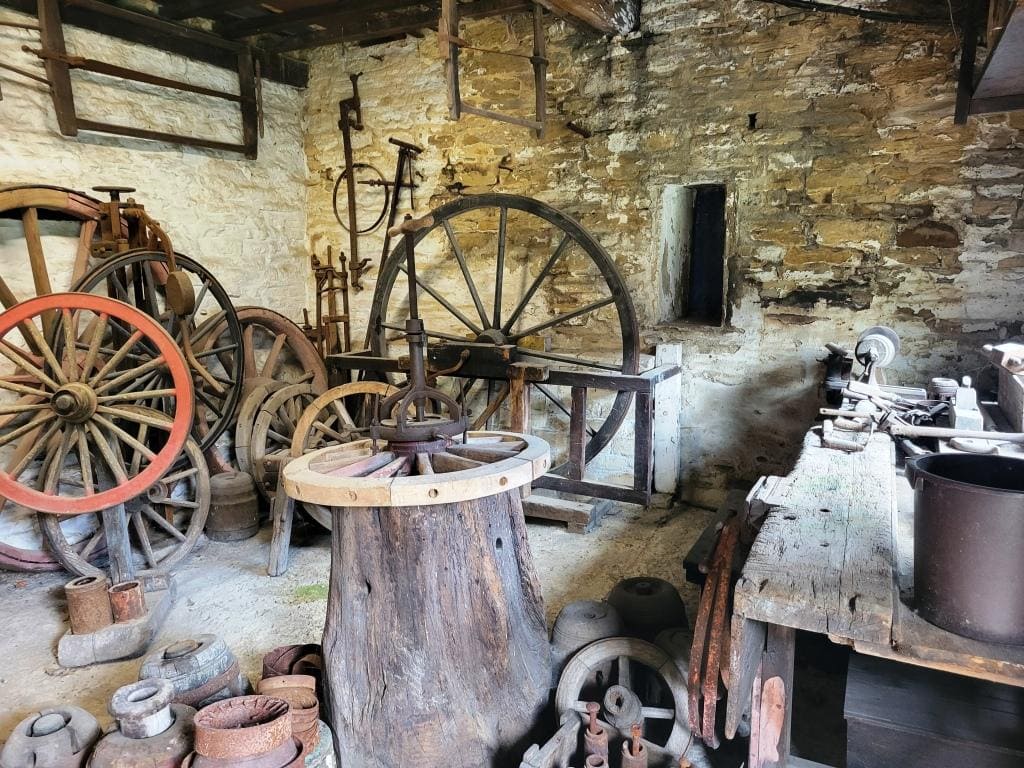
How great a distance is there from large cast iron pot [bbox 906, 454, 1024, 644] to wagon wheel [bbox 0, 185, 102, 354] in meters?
3.49

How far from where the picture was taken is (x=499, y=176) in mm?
4613

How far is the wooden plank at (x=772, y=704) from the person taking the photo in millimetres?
1511

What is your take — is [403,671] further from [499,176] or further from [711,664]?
[499,176]

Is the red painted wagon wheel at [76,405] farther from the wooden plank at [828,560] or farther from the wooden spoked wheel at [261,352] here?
the wooden plank at [828,560]

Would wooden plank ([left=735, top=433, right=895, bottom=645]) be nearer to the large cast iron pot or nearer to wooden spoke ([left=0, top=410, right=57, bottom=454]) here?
the large cast iron pot

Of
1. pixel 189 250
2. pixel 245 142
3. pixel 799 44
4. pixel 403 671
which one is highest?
pixel 799 44

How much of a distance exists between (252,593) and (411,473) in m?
1.73

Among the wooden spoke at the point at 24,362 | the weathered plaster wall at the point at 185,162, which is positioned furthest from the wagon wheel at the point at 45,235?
the wooden spoke at the point at 24,362

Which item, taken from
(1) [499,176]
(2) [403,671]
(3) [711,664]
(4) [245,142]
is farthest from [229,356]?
(3) [711,664]

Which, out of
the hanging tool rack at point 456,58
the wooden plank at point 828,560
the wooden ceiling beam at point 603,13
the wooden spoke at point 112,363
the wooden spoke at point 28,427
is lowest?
the wooden spoke at point 28,427

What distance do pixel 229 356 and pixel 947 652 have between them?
4.14 meters

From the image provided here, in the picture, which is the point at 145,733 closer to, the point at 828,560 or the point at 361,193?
the point at 828,560

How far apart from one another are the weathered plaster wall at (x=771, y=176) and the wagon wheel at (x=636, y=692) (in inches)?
87.0

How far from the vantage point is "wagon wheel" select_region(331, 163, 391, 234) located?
4.97m
